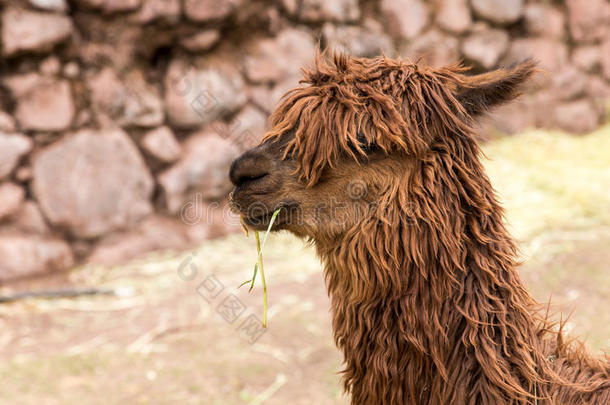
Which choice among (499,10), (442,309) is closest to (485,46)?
(499,10)

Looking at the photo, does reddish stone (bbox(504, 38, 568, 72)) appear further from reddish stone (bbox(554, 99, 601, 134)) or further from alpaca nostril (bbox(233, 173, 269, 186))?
alpaca nostril (bbox(233, 173, 269, 186))

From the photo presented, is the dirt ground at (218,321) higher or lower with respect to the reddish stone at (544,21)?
lower

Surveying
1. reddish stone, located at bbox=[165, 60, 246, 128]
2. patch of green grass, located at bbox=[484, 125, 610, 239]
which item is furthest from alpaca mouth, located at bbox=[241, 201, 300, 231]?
reddish stone, located at bbox=[165, 60, 246, 128]

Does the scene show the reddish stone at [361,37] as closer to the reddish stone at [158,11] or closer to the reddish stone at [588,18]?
the reddish stone at [158,11]

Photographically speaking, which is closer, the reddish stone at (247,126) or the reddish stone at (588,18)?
the reddish stone at (247,126)

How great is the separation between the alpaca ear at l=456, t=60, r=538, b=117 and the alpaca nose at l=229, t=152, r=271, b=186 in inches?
21.2

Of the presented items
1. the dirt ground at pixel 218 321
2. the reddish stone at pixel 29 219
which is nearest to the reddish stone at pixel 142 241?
the dirt ground at pixel 218 321

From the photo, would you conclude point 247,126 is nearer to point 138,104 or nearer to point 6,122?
point 138,104

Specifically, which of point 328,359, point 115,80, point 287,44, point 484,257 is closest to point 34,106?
point 115,80

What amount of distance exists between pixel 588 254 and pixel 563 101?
10.4ft

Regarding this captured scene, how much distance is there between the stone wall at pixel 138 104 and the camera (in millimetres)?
4277

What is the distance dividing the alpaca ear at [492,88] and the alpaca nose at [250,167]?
0.54 metres

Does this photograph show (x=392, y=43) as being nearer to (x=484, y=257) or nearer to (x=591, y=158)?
(x=591, y=158)

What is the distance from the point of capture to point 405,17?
19.7 feet
